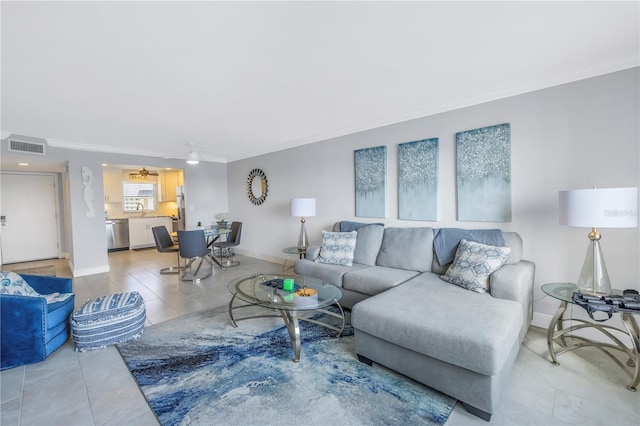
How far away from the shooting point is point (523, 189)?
2902 millimetres

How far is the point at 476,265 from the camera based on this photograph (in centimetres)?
260

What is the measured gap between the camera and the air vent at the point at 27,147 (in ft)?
14.1

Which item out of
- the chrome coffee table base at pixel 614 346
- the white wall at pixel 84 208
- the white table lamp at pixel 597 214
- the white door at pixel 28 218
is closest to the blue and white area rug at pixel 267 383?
the chrome coffee table base at pixel 614 346

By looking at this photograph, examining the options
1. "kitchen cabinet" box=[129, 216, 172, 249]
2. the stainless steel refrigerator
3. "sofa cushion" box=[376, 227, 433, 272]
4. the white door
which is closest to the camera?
"sofa cushion" box=[376, 227, 433, 272]

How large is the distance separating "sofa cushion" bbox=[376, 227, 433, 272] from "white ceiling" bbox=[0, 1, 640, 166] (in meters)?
1.49

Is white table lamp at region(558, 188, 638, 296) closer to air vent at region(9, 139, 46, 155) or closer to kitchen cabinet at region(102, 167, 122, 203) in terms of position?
air vent at region(9, 139, 46, 155)

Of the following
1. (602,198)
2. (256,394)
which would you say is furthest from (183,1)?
(602,198)

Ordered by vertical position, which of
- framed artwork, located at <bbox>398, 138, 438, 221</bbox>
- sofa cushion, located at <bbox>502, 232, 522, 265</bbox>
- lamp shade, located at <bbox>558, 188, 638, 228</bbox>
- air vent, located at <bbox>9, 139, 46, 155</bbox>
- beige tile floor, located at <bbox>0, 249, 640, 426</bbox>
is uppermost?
air vent, located at <bbox>9, 139, 46, 155</bbox>

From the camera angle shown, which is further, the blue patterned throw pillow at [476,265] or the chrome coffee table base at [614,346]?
the blue patterned throw pillow at [476,265]

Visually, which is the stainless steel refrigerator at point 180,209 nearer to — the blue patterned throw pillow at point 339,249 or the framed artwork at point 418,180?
the blue patterned throw pillow at point 339,249

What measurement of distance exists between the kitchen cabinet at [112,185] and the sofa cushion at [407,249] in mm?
7732

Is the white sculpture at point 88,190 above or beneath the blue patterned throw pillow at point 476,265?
above

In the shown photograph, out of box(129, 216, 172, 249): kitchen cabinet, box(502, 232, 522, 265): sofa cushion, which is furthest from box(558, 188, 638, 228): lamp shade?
box(129, 216, 172, 249): kitchen cabinet

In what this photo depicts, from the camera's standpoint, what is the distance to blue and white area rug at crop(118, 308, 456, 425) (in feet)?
5.69
